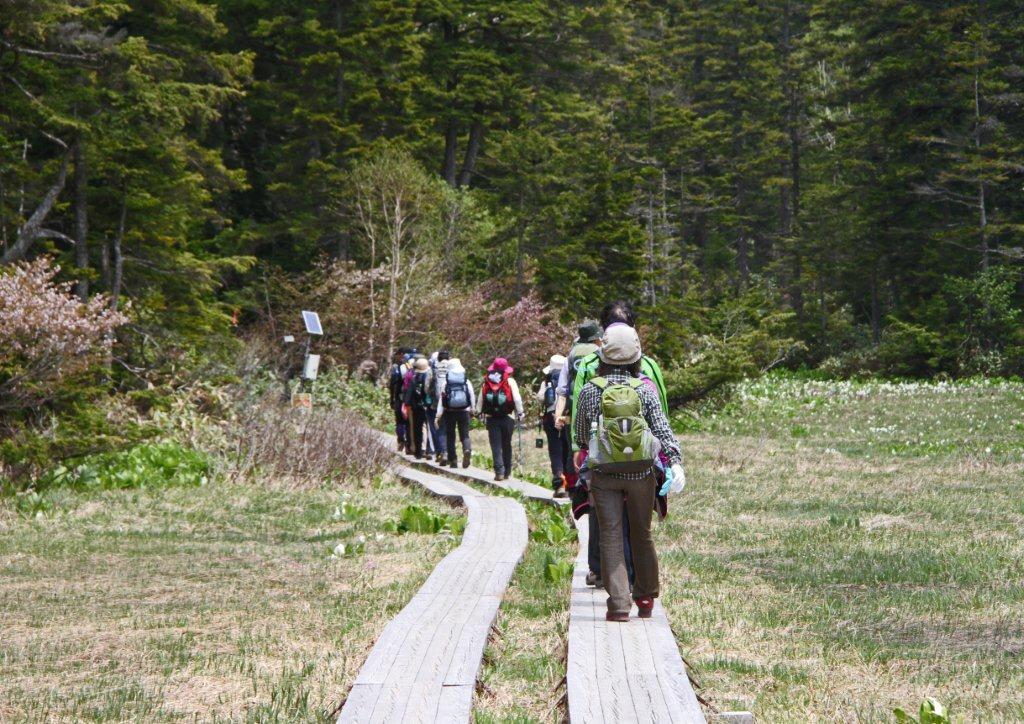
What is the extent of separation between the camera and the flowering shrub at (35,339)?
14.5 meters

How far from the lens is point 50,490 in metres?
14.8

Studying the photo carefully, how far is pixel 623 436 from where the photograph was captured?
279 inches

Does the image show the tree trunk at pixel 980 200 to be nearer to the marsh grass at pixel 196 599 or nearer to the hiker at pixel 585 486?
the marsh grass at pixel 196 599

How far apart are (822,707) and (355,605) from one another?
3.92m

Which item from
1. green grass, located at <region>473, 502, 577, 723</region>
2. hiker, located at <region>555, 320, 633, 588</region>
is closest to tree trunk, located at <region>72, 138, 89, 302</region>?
hiker, located at <region>555, 320, 633, 588</region>

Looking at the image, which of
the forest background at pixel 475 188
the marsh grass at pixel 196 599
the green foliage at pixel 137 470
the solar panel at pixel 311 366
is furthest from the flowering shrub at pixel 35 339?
the solar panel at pixel 311 366

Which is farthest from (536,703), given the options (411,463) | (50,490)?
(411,463)

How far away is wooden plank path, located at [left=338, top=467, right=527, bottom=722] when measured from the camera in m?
5.47

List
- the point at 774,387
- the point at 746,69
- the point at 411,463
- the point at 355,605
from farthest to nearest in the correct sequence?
the point at 746,69
the point at 774,387
the point at 411,463
the point at 355,605

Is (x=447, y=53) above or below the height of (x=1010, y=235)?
above

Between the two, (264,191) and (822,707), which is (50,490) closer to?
(822,707)

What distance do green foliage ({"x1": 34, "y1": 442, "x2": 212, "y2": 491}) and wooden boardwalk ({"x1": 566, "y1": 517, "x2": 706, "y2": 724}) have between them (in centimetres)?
970

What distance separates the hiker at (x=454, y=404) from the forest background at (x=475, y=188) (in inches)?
176

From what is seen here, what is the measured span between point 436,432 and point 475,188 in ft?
79.4
